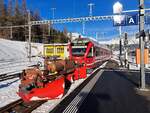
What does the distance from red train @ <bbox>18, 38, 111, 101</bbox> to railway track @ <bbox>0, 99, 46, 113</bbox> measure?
263 millimetres

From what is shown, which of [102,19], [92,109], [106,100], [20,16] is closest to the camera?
[92,109]

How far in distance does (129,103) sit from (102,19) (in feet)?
131

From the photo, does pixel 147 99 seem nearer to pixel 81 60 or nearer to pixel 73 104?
pixel 73 104

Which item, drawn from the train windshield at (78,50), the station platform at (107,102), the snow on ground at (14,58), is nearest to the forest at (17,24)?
the snow on ground at (14,58)

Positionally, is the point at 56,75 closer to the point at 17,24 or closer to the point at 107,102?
the point at 107,102

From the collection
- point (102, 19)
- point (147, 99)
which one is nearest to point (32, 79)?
point (147, 99)

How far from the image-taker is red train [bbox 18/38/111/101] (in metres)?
12.3

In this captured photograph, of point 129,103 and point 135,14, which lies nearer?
point 129,103

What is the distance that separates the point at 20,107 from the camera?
11.2 m

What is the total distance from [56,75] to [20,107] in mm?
6030

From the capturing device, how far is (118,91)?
49.3 feet

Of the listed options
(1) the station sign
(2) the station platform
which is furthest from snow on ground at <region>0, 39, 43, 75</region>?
(2) the station platform

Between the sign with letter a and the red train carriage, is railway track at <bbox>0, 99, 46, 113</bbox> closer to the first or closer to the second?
the sign with letter a

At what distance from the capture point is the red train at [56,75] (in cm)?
1234
